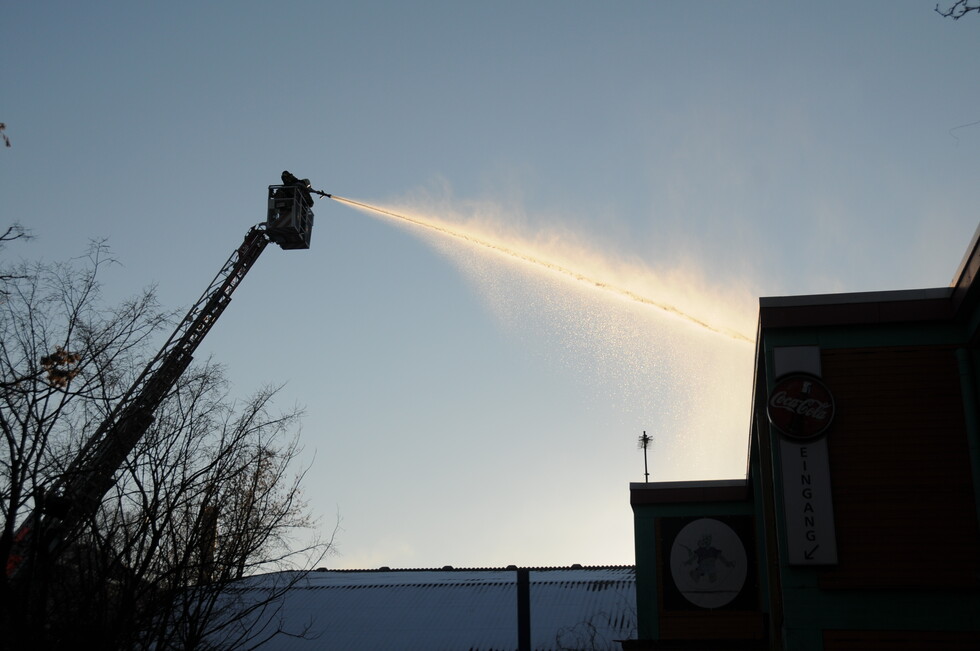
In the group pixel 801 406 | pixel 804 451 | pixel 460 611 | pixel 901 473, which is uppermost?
pixel 801 406

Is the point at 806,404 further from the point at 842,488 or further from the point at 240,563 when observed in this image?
the point at 240,563

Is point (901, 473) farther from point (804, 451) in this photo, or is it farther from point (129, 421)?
point (129, 421)

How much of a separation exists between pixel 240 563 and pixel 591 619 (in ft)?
80.5

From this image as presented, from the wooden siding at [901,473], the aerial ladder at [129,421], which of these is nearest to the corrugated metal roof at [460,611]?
the aerial ladder at [129,421]

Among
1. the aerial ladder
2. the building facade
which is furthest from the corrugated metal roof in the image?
the building facade

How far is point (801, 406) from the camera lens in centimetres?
1847

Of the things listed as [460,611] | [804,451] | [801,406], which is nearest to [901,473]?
[804,451]

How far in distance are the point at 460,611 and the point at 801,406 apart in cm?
2643

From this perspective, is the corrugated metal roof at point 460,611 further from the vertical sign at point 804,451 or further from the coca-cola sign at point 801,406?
the coca-cola sign at point 801,406

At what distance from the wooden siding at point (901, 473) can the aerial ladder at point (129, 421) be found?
12804 mm

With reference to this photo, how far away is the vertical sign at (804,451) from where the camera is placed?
17.8m

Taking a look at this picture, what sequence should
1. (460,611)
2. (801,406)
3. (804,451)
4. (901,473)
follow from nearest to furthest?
(901,473)
(804,451)
(801,406)
(460,611)

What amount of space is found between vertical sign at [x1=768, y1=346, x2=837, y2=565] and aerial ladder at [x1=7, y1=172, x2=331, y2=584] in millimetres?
11739

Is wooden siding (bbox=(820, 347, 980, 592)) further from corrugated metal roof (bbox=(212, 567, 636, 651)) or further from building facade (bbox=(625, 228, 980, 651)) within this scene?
corrugated metal roof (bbox=(212, 567, 636, 651))
